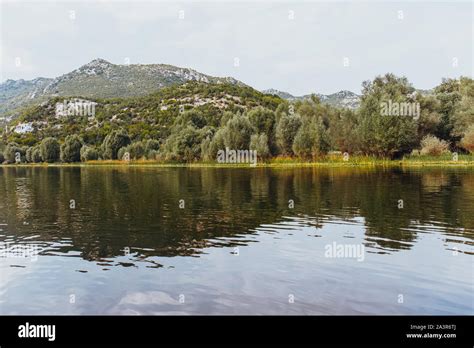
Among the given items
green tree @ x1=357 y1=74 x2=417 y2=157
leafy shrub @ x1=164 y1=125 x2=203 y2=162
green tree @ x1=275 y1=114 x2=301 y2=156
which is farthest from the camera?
leafy shrub @ x1=164 y1=125 x2=203 y2=162

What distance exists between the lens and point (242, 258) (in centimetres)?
1844

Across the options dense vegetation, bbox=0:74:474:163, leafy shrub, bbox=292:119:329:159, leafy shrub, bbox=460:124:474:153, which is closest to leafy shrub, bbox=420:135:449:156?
dense vegetation, bbox=0:74:474:163

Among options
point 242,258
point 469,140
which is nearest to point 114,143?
point 469,140

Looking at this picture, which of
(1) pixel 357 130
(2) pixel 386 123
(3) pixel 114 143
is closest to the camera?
(2) pixel 386 123

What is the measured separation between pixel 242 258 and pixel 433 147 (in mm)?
83208

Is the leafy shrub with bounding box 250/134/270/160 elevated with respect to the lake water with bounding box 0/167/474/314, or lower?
elevated

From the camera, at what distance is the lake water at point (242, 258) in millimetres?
13234

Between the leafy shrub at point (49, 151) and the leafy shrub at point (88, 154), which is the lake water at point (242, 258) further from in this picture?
the leafy shrub at point (49, 151)

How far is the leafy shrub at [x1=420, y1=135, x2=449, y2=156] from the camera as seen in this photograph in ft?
296

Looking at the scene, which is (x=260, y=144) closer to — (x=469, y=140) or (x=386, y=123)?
(x=386, y=123)

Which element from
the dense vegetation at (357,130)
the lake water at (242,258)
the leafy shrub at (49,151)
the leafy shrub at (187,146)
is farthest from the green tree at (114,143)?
the lake water at (242,258)

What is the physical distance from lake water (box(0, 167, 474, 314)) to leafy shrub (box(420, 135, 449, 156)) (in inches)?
2317

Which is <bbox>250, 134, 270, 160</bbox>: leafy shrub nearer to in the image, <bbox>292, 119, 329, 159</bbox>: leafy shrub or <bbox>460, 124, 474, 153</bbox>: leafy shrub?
<bbox>292, 119, 329, 159</bbox>: leafy shrub
